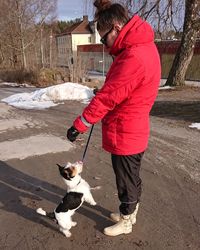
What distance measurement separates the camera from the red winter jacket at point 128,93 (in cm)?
309

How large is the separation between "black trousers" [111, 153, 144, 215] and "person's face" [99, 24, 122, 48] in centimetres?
106

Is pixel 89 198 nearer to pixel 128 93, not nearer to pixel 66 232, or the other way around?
pixel 66 232

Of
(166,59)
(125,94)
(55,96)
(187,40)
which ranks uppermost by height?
(125,94)

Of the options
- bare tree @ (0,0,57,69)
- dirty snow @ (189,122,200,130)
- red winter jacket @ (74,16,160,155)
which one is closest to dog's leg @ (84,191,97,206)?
red winter jacket @ (74,16,160,155)

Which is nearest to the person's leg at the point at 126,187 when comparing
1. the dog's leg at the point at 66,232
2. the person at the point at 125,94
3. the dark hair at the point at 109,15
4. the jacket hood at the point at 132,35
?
the person at the point at 125,94

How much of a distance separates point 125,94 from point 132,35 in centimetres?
50

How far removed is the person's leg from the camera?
3.51 m

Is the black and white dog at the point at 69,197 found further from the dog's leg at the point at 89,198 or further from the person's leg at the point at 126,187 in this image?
the person's leg at the point at 126,187

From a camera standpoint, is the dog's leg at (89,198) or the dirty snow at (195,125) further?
the dirty snow at (195,125)

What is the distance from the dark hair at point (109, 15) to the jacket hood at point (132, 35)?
3.1 inches

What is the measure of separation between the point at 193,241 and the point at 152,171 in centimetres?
187

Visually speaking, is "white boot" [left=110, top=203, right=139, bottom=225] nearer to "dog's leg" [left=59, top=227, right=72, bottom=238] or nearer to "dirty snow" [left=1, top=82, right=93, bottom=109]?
"dog's leg" [left=59, top=227, right=72, bottom=238]

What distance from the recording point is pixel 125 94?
3168mm

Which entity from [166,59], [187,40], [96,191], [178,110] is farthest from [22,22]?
[96,191]
